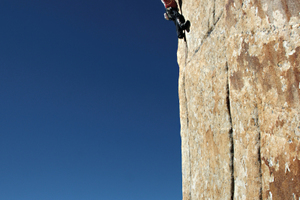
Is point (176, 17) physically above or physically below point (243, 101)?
above

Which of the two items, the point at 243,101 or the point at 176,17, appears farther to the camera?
the point at 176,17

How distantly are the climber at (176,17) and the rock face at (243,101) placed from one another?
1.37ft

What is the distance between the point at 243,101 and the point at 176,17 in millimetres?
4526

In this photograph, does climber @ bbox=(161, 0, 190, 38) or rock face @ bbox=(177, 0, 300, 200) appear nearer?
rock face @ bbox=(177, 0, 300, 200)

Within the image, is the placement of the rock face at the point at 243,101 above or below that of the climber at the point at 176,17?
below

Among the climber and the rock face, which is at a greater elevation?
the climber

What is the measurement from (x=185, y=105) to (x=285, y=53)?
4331 mm

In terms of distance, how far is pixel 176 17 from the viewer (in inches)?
348

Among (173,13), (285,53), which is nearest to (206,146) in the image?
(285,53)

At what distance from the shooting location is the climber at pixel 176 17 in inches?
331

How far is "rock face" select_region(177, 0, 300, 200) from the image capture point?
4.08m

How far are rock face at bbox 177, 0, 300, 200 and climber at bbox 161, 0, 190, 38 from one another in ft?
1.37

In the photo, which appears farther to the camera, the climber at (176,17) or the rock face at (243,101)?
the climber at (176,17)

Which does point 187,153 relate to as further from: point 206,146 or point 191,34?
point 191,34
